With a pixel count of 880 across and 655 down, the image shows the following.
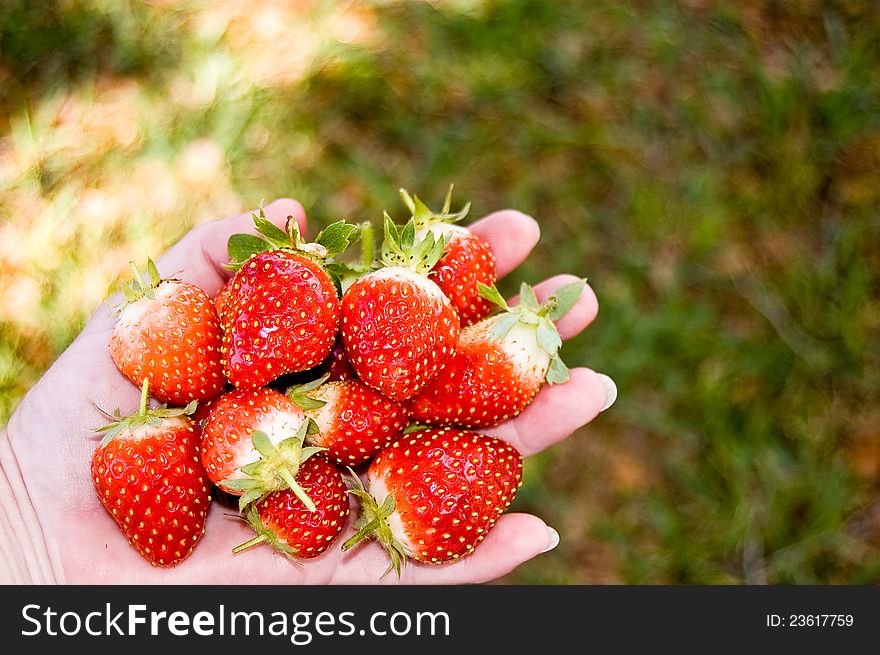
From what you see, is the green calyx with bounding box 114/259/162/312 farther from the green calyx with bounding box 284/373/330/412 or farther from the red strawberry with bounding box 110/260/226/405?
the green calyx with bounding box 284/373/330/412

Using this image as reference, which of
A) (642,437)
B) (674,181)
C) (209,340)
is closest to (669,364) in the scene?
(642,437)

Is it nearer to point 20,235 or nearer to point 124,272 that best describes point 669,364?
point 124,272

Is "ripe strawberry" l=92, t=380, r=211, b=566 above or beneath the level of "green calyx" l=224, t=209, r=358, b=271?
beneath

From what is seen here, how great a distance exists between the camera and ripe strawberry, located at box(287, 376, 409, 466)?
1479mm

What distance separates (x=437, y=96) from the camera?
241cm

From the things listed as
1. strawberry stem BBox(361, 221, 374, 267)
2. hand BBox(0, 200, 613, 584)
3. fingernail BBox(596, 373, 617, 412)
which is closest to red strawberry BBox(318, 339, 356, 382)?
strawberry stem BBox(361, 221, 374, 267)

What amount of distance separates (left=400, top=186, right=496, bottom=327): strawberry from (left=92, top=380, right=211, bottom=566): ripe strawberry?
50 cm

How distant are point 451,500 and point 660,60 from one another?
160 cm

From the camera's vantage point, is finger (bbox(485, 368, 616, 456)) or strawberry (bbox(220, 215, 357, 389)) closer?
strawberry (bbox(220, 215, 357, 389))

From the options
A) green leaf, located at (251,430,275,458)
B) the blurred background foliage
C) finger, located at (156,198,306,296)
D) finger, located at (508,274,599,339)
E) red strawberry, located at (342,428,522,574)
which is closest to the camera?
green leaf, located at (251,430,275,458)

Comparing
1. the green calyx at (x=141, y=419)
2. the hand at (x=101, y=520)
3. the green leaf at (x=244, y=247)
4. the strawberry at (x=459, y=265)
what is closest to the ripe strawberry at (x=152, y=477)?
the green calyx at (x=141, y=419)

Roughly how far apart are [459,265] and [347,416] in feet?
1.13

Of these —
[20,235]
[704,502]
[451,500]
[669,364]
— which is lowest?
[704,502]

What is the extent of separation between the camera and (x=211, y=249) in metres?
1.69
